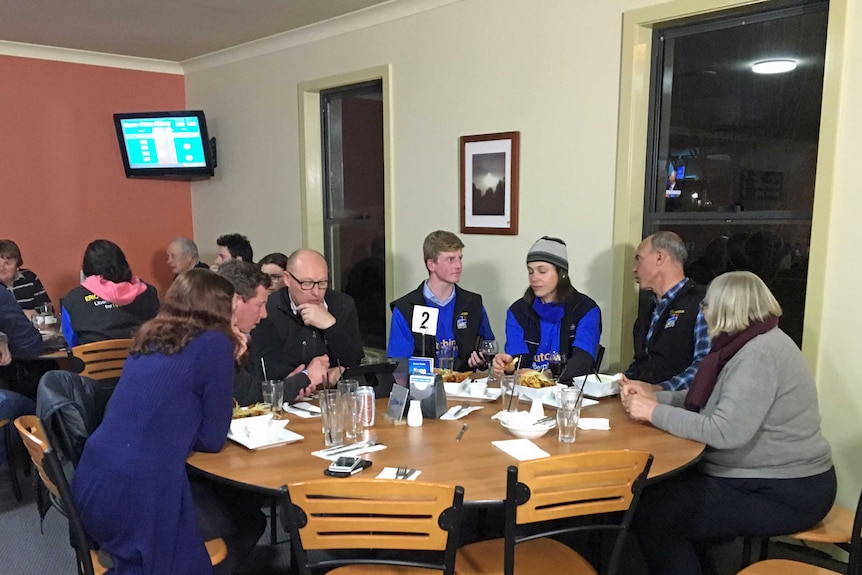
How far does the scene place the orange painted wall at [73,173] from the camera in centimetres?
532

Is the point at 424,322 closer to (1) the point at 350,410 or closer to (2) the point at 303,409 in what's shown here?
(2) the point at 303,409

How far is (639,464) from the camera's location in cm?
178

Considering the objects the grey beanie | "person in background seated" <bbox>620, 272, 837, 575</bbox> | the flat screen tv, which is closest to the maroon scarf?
"person in background seated" <bbox>620, 272, 837, 575</bbox>

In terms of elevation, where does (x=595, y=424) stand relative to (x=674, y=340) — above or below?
below

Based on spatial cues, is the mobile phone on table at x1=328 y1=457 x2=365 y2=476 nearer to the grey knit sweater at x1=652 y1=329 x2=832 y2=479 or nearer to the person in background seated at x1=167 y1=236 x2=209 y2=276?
the grey knit sweater at x1=652 y1=329 x2=832 y2=479

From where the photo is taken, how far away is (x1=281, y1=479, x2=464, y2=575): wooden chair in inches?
62.7

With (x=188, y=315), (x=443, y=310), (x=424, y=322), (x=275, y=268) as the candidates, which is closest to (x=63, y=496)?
(x=188, y=315)

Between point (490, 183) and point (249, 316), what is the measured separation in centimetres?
190

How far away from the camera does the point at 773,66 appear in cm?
302

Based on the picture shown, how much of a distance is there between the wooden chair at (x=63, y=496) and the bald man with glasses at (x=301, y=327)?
99 centimetres

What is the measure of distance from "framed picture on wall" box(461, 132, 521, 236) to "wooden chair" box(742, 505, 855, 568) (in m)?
2.09

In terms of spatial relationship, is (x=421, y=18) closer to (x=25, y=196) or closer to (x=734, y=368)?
(x=734, y=368)

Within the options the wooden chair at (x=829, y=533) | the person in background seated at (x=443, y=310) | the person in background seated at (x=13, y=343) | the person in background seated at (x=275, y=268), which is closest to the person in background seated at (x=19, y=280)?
the person in background seated at (x=13, y=343)

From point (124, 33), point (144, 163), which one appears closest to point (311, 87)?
point (124, 33)
